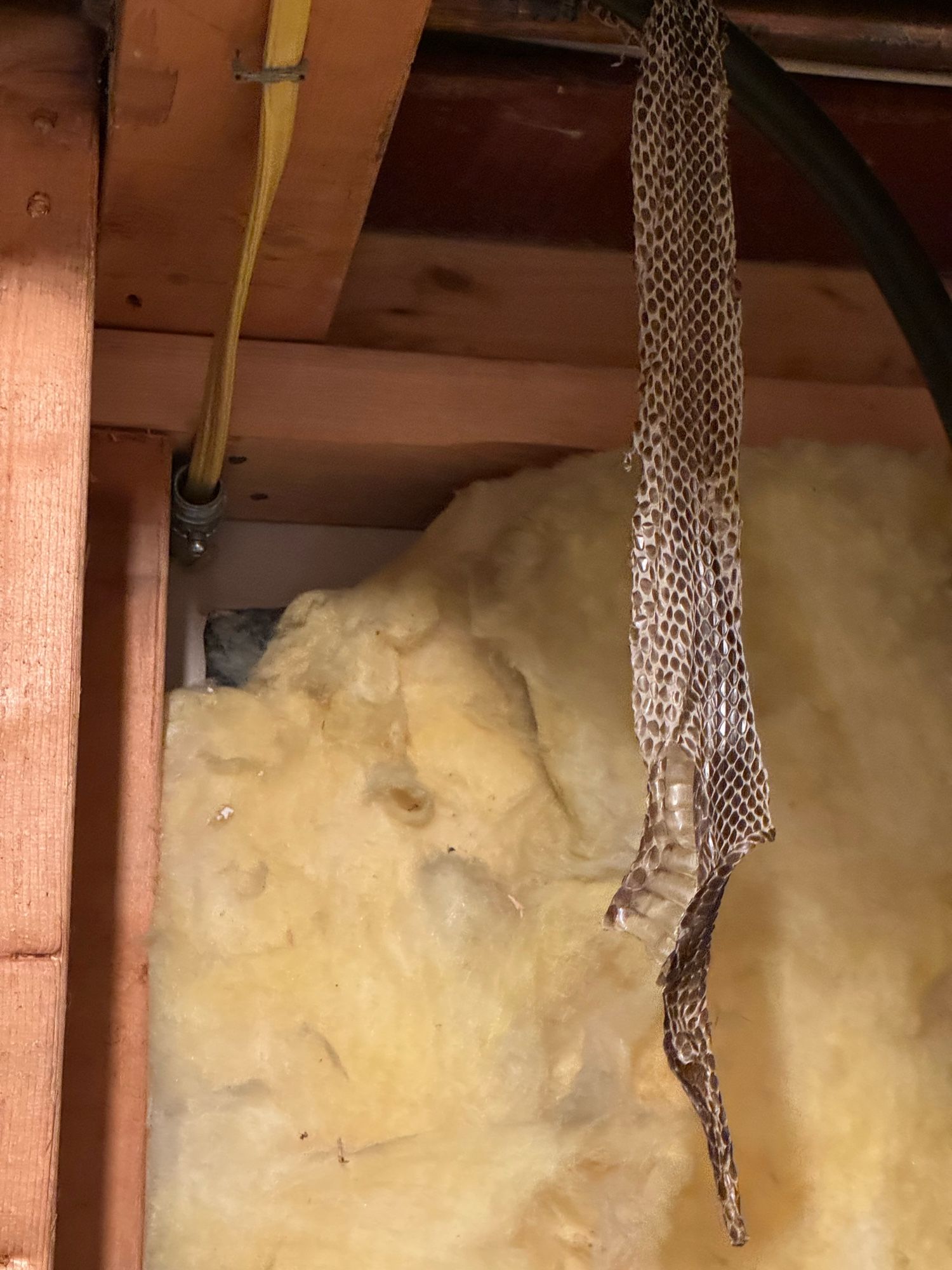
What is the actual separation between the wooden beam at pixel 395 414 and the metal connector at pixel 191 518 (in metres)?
0.04

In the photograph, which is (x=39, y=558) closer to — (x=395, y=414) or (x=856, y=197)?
(x=395, y=414)

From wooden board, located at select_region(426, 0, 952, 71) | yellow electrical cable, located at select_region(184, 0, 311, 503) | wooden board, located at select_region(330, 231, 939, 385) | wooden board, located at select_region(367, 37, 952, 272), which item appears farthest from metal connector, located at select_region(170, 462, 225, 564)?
wooden board, located at select_region(426, 0, 952, 71)

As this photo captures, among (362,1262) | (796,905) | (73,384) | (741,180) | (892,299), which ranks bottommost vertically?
(362,1262)

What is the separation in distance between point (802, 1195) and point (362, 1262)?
12.2 inches

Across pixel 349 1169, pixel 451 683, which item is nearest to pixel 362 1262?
pixel 349 1169

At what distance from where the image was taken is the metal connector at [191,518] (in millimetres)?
1048

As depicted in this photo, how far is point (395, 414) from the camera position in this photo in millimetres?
1044

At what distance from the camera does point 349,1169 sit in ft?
2.98

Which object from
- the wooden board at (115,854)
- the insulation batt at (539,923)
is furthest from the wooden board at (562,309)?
the wooden board at (115,854)

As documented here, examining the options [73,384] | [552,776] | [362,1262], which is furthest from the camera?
[552,776]

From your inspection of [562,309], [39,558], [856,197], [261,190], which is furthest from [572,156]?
[39,558]

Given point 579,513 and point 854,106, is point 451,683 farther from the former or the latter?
point 854,106

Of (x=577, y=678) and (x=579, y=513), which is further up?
(x=579, y=513)

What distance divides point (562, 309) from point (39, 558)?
560mm
